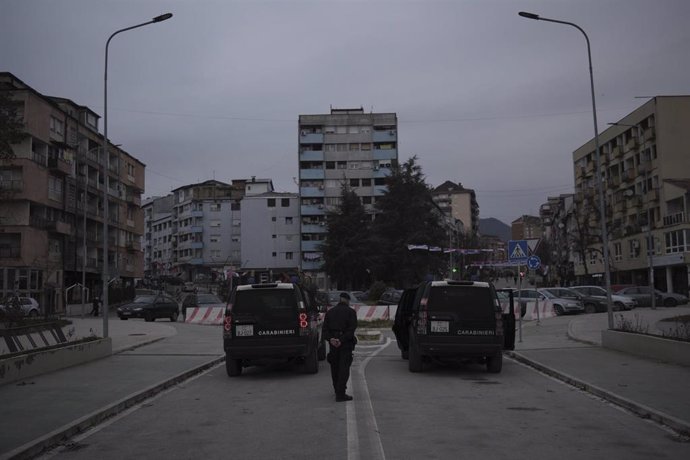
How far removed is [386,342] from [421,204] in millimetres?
52131

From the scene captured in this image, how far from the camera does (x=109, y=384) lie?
12000mm

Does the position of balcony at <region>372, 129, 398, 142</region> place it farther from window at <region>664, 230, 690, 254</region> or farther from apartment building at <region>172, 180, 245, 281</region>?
window at <region>664, 230, 690, 254</region>

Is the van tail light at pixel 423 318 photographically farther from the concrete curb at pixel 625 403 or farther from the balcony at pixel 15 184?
the balcony at pixel 15 184

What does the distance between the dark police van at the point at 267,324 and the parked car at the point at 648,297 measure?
32323mm

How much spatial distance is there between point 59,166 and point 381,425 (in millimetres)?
55205

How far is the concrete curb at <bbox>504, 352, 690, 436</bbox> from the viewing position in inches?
312

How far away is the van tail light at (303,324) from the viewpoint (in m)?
12.9

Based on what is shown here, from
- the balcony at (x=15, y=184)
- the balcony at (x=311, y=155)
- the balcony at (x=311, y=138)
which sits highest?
the balcony at (x=311, y=138)

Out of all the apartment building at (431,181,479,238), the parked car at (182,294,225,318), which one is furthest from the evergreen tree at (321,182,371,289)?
the apartment building at (431,181,479,238)

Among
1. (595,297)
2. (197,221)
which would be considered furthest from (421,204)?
→ (197,221)

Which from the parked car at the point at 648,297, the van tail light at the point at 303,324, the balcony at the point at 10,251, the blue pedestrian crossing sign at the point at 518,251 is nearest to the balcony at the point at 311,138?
the balcony at the point at 10,251

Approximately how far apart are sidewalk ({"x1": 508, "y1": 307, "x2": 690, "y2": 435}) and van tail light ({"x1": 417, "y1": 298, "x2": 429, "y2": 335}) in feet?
9.23

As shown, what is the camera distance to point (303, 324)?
1289 centimetres

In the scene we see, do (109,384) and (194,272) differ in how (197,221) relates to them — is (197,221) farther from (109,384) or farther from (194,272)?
(109,384)
